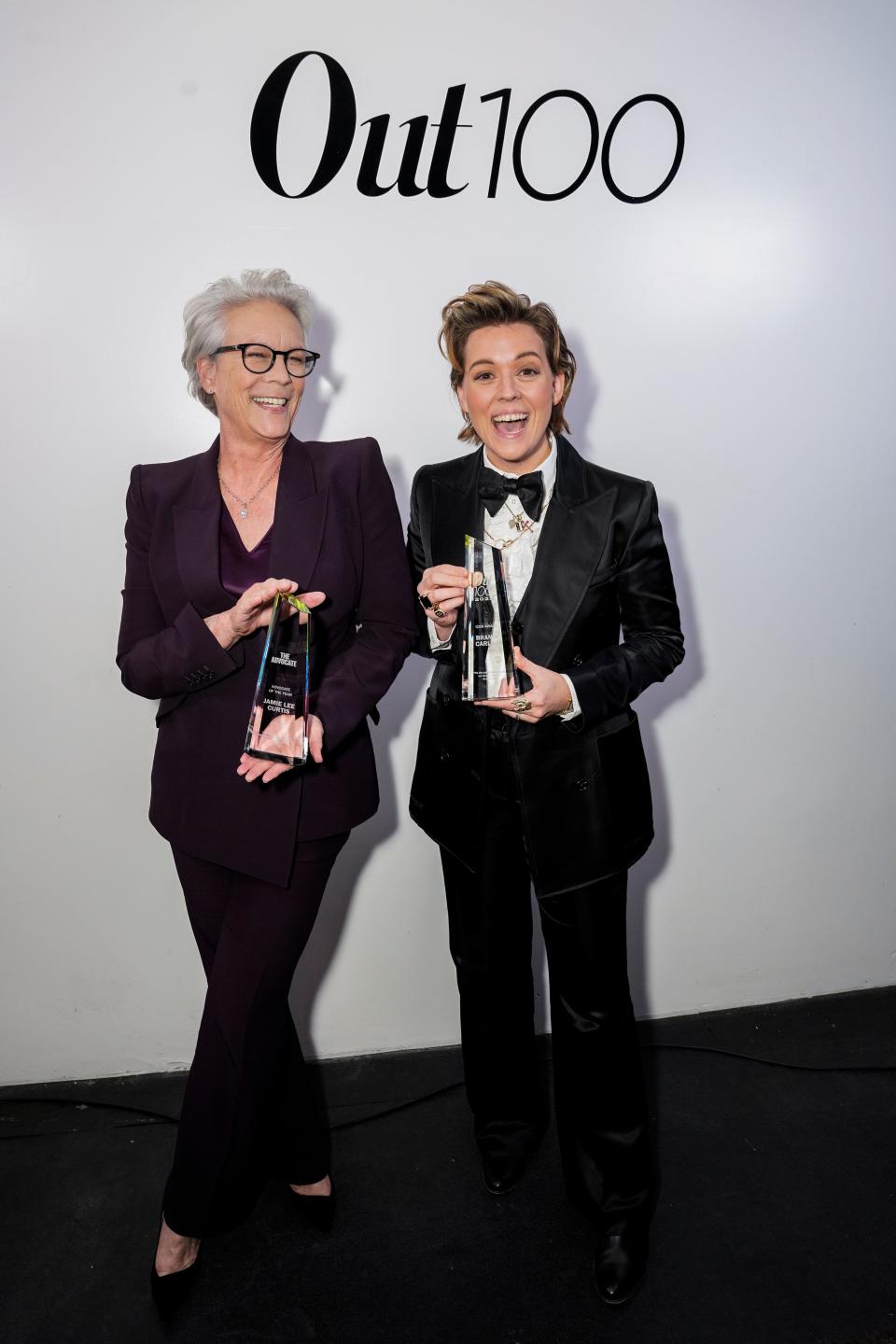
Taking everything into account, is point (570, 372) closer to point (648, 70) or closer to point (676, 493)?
point (676, 493)

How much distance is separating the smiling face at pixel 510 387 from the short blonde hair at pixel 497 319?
0.02 m

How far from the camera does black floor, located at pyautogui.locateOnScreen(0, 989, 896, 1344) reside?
222 cm

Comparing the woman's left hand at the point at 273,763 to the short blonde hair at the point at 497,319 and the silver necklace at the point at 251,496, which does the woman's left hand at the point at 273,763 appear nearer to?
the silver necklace at the point at 251,496

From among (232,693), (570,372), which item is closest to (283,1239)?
(232,693)

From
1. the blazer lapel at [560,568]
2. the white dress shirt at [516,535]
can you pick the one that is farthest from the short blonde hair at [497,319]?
the blazer lapel at [560,568]

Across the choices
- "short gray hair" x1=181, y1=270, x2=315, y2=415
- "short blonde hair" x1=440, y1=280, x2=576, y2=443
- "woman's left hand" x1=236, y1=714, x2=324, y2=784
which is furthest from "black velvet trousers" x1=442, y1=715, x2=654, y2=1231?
"short gray hair" x1=181, y1=270, x2=315, y2=415

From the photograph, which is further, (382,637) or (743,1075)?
(743,1075)

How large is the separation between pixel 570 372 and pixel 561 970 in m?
1.33

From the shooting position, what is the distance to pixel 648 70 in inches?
113

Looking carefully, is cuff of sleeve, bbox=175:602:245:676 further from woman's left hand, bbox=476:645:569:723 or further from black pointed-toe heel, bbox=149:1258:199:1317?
black pointed-toe heel, bbox=149:1258:199:1317

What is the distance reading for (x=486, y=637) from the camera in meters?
2.05

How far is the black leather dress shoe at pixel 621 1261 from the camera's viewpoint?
7.37ft

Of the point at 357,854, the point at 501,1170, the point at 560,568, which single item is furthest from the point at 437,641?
the point at 501,1170

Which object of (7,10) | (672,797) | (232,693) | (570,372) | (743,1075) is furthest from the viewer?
(672,797)
